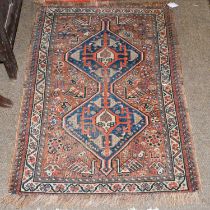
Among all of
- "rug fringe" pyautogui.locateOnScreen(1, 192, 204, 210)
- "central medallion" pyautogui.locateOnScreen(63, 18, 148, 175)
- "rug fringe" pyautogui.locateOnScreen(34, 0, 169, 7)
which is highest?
"rug fringe" pyautogui.locateOnScreen(34, 0, 169, 7)

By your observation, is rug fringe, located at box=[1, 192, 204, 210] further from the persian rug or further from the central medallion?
the central medallion

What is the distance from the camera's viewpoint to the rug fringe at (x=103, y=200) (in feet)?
7.00

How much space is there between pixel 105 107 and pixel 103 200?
0.66 m

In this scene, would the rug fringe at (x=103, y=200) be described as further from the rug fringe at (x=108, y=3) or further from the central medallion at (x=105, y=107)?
the rug fringe at (x=108, y=3)

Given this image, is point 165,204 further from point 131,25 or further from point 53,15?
point 53,15

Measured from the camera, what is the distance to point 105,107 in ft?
8.34

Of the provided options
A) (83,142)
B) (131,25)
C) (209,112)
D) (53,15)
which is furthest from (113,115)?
(53,15)

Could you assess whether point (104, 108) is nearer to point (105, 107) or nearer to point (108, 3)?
point (105, 107)

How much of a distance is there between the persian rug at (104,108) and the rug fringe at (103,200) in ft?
0.13

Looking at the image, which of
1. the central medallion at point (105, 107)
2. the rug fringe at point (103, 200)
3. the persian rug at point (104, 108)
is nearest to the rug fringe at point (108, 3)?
the persian rug at point (104, 108)

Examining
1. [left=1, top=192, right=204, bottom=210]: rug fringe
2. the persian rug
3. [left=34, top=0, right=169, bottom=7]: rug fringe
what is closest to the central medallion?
the persian rug

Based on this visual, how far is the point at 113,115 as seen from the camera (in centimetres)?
250

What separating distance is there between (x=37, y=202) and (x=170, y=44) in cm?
155

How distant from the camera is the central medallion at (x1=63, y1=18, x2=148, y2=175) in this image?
2379 mm
